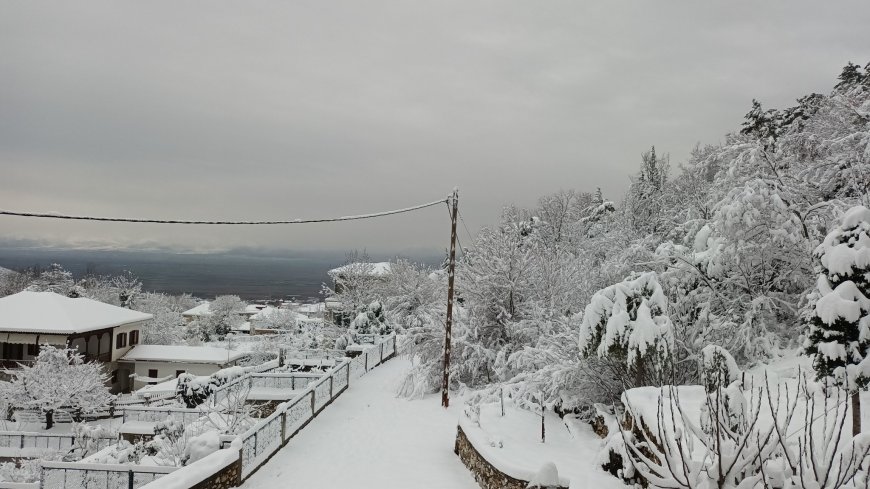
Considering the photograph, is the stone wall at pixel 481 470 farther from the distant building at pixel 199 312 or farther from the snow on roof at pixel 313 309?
the distant building at pixel 199 312

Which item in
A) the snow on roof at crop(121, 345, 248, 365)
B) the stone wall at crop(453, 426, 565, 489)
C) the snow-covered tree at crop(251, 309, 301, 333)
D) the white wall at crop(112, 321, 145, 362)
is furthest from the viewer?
the snow-covered tree at crop(251, 309, 301, 333)

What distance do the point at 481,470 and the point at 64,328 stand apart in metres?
36.3

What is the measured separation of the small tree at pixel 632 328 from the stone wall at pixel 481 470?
3850mm

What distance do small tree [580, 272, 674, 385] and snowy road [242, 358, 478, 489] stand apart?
4.62 m

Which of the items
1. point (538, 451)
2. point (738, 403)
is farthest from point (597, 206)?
point (738, 403)

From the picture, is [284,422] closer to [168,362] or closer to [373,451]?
[373,451]

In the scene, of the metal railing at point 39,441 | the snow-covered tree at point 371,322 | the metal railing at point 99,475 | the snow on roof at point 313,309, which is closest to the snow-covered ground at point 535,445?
the metal railing at point 99,475

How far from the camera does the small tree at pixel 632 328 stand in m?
11.9

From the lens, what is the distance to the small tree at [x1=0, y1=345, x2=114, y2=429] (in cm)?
2748

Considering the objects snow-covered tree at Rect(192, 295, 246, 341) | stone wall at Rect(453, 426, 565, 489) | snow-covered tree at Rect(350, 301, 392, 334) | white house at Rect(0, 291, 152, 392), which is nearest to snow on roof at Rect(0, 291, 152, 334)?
white house at Rect(0, 291, 152, 392)

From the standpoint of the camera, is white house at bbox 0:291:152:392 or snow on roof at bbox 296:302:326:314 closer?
white house at bbox 0:291:152:392

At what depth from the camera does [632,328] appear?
1222cm

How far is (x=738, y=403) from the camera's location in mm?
6352

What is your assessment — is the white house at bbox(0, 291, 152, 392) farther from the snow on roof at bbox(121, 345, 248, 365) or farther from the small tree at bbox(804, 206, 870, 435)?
the small tree at bbox(804, 206, 870, 435)
